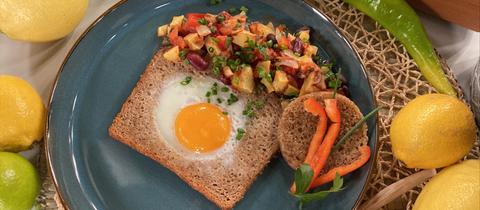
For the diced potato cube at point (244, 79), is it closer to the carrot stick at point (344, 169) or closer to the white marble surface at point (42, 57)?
the carrot stick at point (344, 169)

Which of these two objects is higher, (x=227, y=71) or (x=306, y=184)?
(x=227, y=71)

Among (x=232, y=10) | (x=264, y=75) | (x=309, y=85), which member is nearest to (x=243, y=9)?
(x=232, y=10)

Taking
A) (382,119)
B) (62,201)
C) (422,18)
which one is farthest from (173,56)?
(422,18)

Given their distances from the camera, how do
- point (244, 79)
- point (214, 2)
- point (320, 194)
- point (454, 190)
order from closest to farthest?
point (454, 190) < point (320, 194) < point (244, 79) < point (214, 2)

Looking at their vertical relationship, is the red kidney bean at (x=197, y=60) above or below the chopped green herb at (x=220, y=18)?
below

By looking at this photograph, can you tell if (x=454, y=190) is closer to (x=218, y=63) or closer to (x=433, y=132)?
(x=433, y=132)

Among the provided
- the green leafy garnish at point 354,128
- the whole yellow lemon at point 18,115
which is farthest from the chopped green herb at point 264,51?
the whole yellow lemon at point 18,115

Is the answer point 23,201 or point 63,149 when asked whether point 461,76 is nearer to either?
point 63,149
